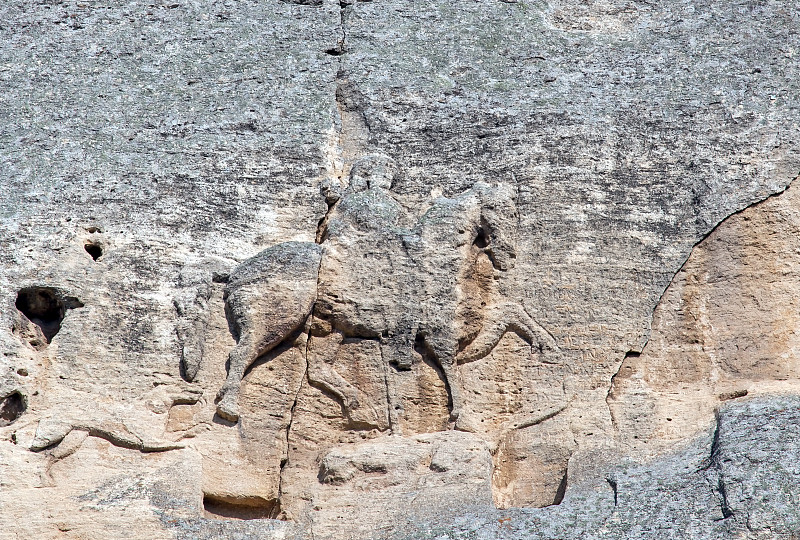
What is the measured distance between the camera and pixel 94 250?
384 inches

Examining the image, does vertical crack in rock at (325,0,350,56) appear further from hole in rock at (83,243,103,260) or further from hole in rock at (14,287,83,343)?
hole in rock at (14,287,83,343)

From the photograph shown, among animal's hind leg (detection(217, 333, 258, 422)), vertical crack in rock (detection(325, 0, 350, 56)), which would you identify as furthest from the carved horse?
vertical crack in rock (detection(325, 0, 350, 56))

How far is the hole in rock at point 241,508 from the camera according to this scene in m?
8.90

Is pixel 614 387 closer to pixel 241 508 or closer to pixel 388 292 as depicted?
pixel 388 292

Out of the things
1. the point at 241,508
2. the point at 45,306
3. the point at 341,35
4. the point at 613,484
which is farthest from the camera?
the point at 341,35

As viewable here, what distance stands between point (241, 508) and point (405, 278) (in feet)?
6.88

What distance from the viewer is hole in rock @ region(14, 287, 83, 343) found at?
9.41 m

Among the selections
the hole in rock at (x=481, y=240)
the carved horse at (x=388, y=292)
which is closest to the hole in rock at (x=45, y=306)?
the carved horse at (x=388, y=292)

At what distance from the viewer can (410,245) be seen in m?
9.66

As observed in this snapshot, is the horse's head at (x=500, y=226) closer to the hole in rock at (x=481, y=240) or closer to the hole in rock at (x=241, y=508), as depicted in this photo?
the hole in rock at (x=481, y=240)

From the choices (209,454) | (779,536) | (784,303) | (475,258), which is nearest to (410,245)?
(475,258)

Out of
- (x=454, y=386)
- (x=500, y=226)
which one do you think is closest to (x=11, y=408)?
(x=454, y=386)

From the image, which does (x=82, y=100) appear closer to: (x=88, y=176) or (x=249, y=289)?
(x=88, y=176)

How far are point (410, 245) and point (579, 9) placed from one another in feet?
10.3
